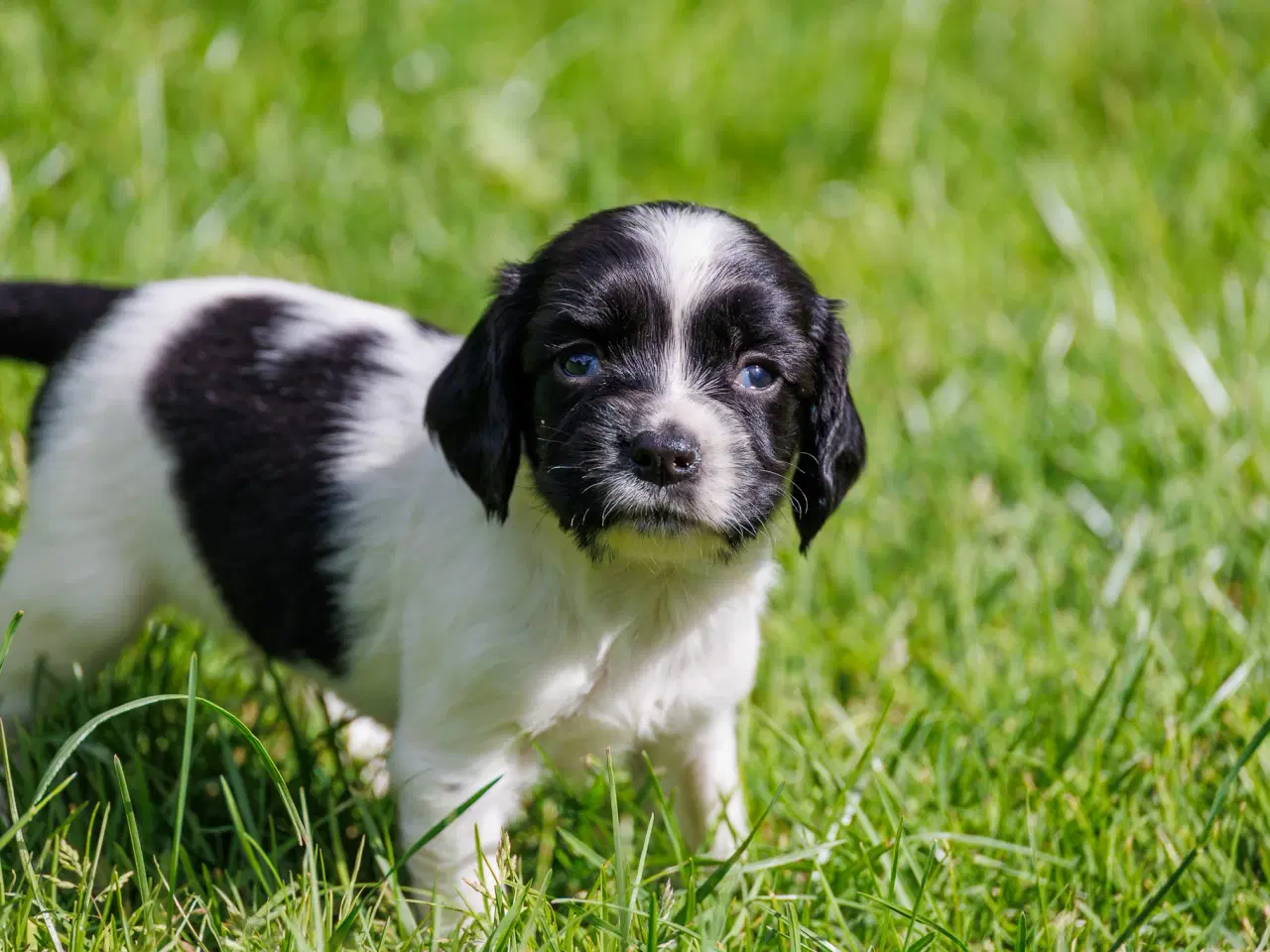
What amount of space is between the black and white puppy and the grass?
0.74 ft

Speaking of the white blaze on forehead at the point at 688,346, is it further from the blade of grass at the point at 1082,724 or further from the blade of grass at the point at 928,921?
the blade of grass at the point at 1082,724

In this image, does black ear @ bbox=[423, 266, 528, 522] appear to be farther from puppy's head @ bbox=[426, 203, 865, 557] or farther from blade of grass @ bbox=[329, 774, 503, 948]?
blade of grass @ bbox=[329, 774, 503, 948]

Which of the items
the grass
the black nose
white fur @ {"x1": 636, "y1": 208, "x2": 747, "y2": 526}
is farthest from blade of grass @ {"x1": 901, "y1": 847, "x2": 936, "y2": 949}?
the black nose

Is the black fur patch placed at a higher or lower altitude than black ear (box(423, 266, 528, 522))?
lower

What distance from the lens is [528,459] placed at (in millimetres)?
3191

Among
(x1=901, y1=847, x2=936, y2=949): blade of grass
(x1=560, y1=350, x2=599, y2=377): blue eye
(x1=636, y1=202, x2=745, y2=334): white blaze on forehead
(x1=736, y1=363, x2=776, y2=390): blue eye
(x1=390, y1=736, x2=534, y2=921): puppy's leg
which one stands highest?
(x1=636, y1=202, x2=745, y2=334): white blaze on forehead

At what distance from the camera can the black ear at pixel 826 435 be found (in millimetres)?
3221

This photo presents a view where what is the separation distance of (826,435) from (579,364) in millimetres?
562

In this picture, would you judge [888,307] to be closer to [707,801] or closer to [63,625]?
[707,801]

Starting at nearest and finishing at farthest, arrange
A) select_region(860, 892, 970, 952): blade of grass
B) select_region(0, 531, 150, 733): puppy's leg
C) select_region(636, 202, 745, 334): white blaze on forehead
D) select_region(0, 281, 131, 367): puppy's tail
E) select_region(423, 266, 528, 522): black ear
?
select_region(860, 892, 970, 952): blade of grass, select_region(636, 202, 745, 334): white blaze on forehead, select_region(423, 266, 528, 522): black ear, select_region(0, 531, 150, 733): puppy's leg, select_region(0, 281, 131, 367): puppy's tail

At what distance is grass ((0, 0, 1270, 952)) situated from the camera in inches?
126

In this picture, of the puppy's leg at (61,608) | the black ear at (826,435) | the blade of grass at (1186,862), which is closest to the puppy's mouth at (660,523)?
the black ear at (826,435)

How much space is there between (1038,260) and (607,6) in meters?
2.40

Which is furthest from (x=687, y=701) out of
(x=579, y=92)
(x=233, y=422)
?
(x=579, y=92)
